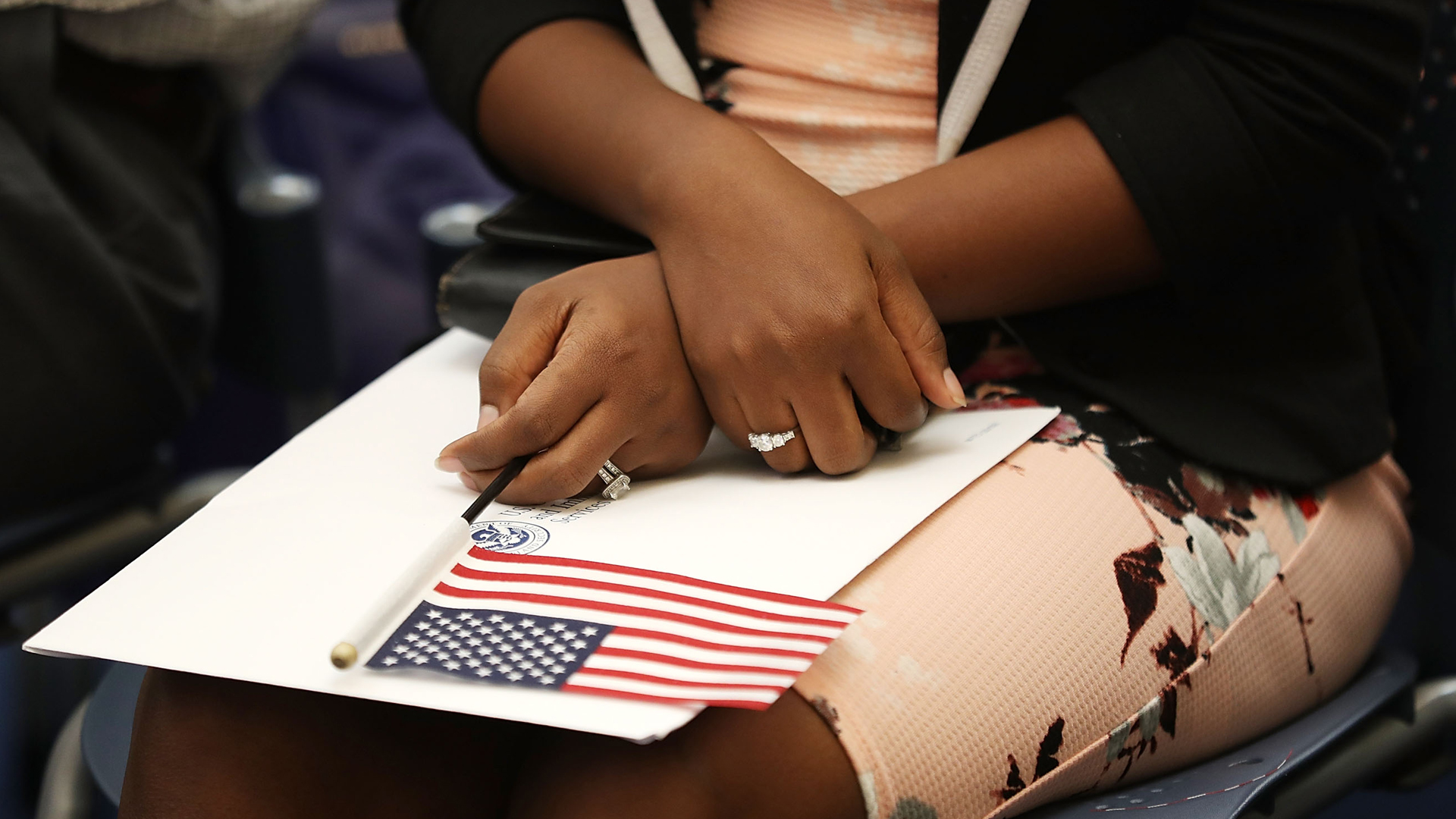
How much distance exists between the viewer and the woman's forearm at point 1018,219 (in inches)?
25.2

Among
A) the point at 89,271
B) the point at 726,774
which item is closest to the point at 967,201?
the point at 726,774

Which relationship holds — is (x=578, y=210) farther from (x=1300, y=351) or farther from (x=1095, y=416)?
(x=1300, y=351)

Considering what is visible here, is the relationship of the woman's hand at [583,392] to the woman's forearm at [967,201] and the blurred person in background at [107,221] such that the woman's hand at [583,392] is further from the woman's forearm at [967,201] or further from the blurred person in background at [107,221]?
the blurred person in background at [107,221]

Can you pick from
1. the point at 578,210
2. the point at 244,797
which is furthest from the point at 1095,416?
the point at 244,797

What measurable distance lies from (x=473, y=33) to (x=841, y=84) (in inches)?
10.0

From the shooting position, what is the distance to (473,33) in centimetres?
78

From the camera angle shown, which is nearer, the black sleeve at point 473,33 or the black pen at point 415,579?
the black pen at point 415,579

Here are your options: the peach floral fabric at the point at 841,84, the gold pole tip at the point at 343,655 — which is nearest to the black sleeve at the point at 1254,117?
the peach floral fabric at the point at 841,84

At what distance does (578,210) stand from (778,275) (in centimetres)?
24

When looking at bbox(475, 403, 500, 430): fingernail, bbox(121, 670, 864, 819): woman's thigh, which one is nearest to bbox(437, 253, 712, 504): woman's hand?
bbox(475, 403, 500, 430): fingernail

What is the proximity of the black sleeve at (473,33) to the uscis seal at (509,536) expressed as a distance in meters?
0.35

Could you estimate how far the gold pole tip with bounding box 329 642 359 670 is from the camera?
1.44 feet

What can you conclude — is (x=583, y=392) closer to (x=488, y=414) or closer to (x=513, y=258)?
(x=488, y=414)

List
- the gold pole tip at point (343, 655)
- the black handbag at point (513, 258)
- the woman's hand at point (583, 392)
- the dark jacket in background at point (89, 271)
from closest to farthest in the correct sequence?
the gold pole tip at point (343, 655) → the woman's hand at point (583, 392) → the black handbag at point (513, 258) → the dark jacket in background at point (89, 271)
